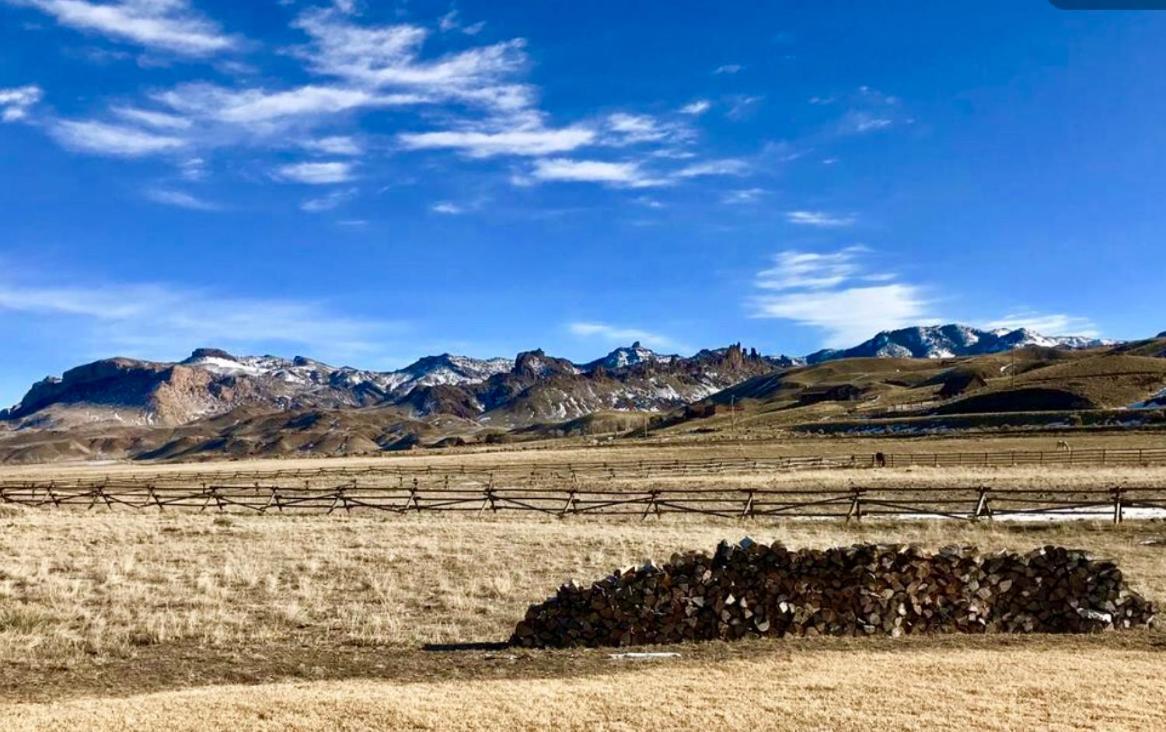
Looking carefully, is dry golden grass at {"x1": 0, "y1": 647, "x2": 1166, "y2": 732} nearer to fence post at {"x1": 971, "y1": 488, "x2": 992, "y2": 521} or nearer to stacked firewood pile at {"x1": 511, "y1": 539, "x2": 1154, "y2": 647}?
stacked firewood pile at {"x1": 511, "y1": 539, "x2": 1154, "y2": 647}

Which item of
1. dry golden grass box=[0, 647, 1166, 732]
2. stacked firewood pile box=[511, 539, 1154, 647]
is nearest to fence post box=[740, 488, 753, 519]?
stacked firewood pile box=[511, 539, 1154, 647]

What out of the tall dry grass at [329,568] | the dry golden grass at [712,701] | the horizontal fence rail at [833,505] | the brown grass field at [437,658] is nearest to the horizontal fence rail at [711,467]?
the horizontal fence rail at [833,505]

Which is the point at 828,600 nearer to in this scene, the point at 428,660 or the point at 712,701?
the point at 712,701

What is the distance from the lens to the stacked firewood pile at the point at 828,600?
14438 mm

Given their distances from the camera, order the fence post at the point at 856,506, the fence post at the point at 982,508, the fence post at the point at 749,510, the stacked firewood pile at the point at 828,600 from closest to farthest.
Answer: the stacked firewood pile at the point at 828,600 → the fence post at the point at 982,508 → the fence post at the point at 856,506 → the fence post at the point at 749,510

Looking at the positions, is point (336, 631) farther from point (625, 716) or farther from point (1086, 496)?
point (1086, 496)

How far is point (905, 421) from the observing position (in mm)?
149875

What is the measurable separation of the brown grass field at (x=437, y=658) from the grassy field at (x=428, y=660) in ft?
0.16

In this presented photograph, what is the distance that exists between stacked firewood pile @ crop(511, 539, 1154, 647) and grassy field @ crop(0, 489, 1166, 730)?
638mm

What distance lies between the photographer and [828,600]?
47.7 ft

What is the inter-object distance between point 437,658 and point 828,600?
653 centimetres

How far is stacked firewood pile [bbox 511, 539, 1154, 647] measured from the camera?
14438 millimetres

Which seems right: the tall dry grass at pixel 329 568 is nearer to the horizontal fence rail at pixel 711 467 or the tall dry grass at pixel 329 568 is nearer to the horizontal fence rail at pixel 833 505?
the horizontal fence rail at pixel 833 505

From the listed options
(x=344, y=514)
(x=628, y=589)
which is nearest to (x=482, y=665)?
(x=628, y=589)
